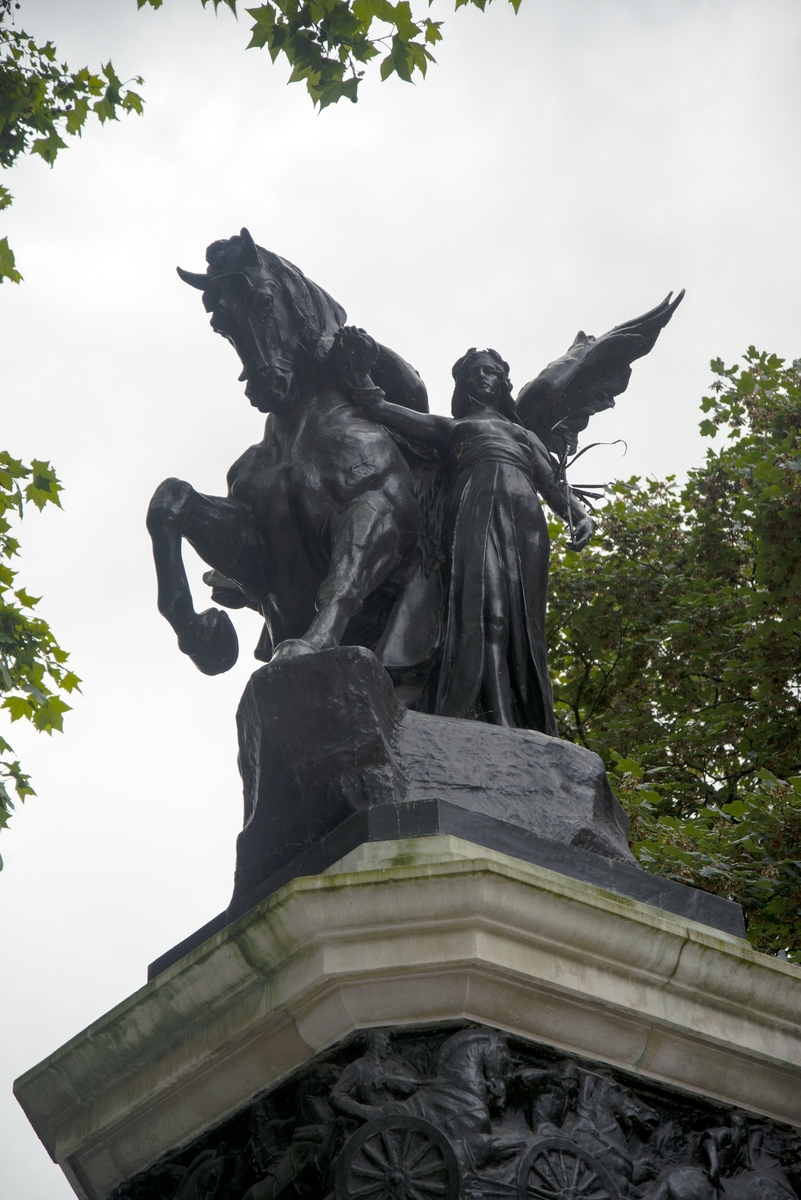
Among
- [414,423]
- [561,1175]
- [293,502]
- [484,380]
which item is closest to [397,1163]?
[561,1175]

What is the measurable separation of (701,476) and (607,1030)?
10.5 m

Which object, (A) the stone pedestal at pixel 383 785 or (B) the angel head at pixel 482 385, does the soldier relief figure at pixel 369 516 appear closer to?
(B) the angel head at pixel 482 385

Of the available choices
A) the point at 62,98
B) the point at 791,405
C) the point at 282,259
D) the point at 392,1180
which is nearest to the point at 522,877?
the point at 392,1180

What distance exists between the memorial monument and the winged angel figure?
0.01 metres

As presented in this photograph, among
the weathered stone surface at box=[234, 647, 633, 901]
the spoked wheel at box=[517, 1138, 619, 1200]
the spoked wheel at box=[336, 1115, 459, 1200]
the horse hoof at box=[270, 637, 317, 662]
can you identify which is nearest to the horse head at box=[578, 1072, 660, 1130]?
the spoked wheel at box=[517, 1138, 619, 1200]

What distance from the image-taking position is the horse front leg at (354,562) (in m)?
4.38

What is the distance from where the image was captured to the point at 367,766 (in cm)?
375

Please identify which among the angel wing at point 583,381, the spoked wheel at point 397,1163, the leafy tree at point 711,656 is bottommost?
the spoked wheel at point 397,1163

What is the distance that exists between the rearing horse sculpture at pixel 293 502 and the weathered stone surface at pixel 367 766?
66cm

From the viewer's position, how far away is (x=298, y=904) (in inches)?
127

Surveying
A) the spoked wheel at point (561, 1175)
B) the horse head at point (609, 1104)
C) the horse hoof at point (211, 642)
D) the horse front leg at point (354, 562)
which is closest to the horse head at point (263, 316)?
the horse front leg at point (354, 562)

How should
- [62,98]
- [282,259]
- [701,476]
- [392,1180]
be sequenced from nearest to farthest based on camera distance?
[392,1180] → [282,259] → [62,98] → [701,476]

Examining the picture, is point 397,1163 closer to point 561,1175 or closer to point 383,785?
point 561,1175

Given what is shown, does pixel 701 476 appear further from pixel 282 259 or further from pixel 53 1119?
pixel 53 1119
